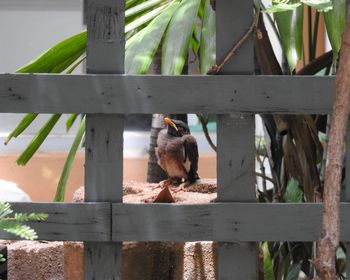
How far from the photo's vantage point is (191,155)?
133 inches

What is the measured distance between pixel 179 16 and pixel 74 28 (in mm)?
2907

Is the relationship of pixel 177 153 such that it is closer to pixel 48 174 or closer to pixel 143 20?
pixel 143 20

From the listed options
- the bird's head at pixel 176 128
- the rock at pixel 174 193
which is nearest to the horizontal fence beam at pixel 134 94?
the rock at pixel 174 193

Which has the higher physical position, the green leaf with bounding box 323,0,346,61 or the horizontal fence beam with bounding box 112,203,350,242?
the green leaf with bounding box 323,0,346,61

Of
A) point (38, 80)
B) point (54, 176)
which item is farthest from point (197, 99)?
point (54, 176)

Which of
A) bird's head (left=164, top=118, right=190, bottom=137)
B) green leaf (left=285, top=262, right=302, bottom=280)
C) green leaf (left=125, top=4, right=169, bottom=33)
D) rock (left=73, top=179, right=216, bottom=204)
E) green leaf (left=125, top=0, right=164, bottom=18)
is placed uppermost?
green leaf (left=125, top=0, right=164, bottom=18)

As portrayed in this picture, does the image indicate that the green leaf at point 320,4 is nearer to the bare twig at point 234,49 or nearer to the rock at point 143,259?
the bare twig at point 234,49

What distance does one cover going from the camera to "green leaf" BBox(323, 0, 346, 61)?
2.43 m

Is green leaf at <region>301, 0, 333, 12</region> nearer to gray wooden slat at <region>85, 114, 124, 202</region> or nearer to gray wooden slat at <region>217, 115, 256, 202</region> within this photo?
gray wooden slat at <region>217, 115, 256, 202</region>

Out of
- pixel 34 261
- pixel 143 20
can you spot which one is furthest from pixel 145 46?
pixel 34 261

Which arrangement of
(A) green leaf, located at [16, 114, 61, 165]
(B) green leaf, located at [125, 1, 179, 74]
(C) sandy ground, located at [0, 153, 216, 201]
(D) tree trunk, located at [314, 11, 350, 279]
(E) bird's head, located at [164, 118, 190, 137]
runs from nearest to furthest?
1. (D) tree trunk, located at [314, 11, 350, 279]
2. (B) green leaf, located at [125, 1, 179, 74]
3. (A) green leaf, located at [16, 114, 61, 165]
4. (E) bird's head, located at [164, 118, 190, 137]
5. (C) sandy ground, located at [0, 153, 216, 201]

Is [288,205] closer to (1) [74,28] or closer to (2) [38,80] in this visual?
(2) [38,80]

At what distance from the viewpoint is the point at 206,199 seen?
9.59ft

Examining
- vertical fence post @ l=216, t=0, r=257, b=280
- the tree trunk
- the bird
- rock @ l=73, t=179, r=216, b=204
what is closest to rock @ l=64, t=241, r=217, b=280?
rock @ l=73, t=179, r=216, b=204
